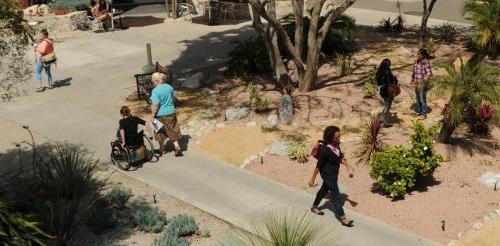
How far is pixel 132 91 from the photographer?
49.4 ft

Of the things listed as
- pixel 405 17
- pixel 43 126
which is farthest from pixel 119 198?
pixel 405 17

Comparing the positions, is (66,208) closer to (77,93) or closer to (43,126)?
(43,126)

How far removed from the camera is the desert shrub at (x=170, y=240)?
7.84 m

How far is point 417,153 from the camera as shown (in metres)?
9.34

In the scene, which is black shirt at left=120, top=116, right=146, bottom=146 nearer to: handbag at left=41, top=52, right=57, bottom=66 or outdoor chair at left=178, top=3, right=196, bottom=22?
handbag at left=41, top=52, right=57, bottom=66

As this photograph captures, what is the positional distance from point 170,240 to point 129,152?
9.53 feet

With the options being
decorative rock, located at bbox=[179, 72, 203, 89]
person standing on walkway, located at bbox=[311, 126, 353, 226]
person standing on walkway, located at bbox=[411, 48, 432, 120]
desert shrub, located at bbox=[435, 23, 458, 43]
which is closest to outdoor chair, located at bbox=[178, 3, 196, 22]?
decorative rock, located at bbox=[179, 72, 203, 89]

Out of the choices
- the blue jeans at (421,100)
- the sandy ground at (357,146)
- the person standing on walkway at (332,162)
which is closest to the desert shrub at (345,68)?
the sandy ground at (357,146)

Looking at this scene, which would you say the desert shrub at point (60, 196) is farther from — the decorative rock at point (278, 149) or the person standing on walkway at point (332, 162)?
the person standing on walkway at point (332, 162)

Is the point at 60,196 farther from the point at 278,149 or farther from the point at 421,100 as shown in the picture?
the point at 421,100

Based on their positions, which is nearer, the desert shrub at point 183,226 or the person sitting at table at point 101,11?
the desert shrub at point 183,226

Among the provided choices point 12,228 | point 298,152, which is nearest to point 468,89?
point 298,152

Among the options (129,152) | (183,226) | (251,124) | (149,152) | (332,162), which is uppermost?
(332,162)

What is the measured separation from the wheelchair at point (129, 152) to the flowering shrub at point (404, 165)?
13.6 ft
